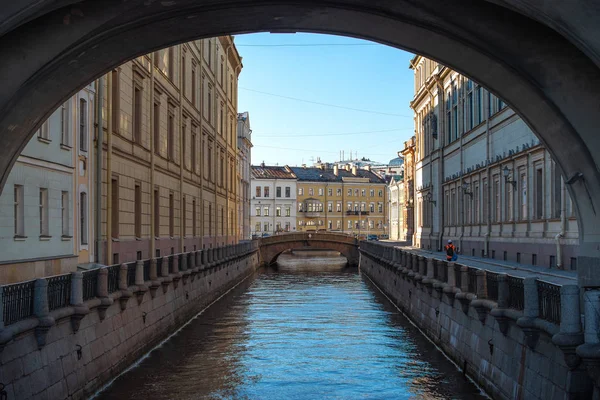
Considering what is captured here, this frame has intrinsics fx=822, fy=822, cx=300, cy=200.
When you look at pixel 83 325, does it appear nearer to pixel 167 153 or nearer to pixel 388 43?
pixel 388 43

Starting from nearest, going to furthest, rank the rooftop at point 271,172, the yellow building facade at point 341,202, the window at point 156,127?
1. the window at point 156,127
2. the rooftop at point 271,172
3. the yellow building facade at point 341,202

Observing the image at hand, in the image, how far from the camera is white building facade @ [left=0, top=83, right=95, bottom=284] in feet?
59.7

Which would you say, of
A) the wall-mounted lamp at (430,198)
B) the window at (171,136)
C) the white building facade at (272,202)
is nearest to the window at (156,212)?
the window at (171,136)

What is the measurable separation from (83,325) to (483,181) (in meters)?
27.1

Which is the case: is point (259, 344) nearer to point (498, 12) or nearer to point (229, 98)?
point (498, 12)

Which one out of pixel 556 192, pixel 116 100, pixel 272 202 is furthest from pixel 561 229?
pixel 272 202

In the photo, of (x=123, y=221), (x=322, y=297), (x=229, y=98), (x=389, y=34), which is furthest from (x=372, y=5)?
(x=229, y=98)

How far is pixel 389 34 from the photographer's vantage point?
14531 millimetres

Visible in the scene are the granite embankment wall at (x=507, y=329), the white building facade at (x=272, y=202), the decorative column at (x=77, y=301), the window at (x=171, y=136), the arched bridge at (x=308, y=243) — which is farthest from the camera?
the white building facade at (x=272, y=202)

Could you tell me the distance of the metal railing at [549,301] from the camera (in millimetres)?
12118

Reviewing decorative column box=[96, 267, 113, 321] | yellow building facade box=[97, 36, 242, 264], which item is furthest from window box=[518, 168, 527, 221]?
decorative column box=[96, 267, 113, 321]

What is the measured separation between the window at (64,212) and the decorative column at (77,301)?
6.17 m

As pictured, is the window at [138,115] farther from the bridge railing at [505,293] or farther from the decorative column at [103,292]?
the decorative column at [103,292]

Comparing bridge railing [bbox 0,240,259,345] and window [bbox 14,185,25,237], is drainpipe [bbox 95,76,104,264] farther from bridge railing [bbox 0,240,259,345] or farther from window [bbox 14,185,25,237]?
window [bbox 14,185,25,237]
